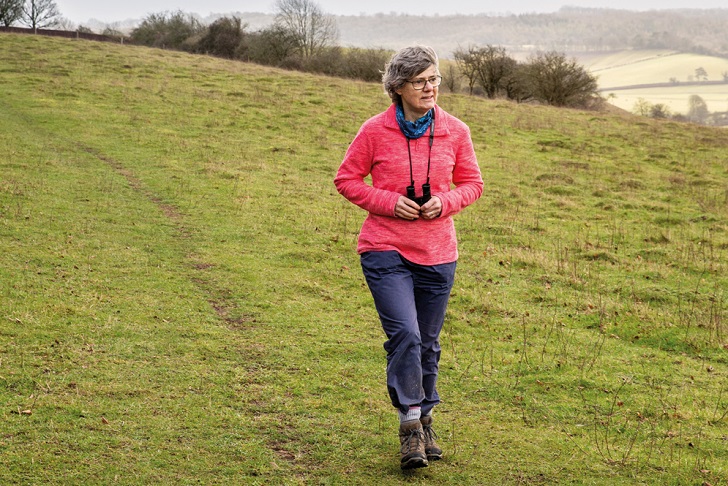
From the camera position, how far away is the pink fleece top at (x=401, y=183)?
5.14 metres

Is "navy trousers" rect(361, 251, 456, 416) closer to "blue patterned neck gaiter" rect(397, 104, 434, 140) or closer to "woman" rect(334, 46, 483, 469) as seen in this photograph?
"woman" rect(334, 46, 483, 469)

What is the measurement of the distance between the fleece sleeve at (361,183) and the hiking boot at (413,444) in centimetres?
148

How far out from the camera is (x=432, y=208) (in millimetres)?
5008

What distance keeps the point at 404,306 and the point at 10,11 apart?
251 feet

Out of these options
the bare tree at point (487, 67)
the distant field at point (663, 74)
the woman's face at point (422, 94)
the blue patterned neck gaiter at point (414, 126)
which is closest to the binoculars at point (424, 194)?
the blue patterned neck gaiter at point (414, 126)

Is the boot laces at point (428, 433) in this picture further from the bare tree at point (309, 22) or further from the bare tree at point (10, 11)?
the bare tree at point (10, 11)

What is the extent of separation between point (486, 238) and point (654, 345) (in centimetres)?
614

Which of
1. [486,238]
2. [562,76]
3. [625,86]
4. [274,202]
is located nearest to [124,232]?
[274,202]

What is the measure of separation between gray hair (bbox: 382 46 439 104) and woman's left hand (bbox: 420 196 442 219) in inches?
31.4

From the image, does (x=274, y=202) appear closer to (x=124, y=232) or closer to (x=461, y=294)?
(x=124, y=232)

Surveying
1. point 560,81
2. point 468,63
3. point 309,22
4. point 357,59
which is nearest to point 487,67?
point 468,63

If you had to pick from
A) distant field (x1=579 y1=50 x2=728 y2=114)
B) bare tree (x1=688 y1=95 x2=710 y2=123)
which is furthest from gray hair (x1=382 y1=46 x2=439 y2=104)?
distant field (x1=579 y1=50 x2=728 y2=114)

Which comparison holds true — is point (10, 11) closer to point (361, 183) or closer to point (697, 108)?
point (697, 108)

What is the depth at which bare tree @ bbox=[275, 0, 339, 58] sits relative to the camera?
72.9m
